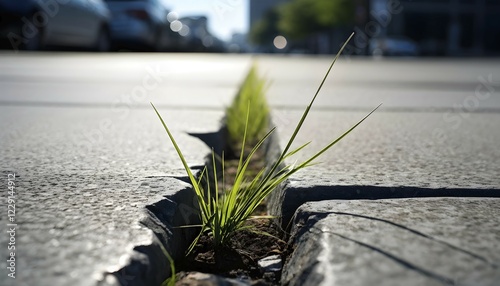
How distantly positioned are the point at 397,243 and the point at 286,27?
43.9 meters

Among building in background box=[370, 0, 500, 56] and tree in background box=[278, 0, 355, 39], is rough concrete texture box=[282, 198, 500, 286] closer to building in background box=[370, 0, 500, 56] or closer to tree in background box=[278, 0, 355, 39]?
tree in background box=[278, 0, 355, 39]

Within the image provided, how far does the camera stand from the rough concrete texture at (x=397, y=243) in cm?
54

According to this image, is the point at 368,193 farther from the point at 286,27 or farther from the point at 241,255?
the point at 286,27

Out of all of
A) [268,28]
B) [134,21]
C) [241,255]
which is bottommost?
[241,255]

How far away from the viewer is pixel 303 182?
2.94 ft

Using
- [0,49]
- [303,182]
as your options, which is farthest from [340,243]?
[0,49]

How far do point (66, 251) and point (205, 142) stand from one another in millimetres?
797

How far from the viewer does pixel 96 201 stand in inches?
31.0

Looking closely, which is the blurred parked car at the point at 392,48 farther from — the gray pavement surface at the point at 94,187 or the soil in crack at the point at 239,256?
the soil in crack at the point at 239,256

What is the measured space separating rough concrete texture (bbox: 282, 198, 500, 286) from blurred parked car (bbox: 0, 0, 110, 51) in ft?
20.2

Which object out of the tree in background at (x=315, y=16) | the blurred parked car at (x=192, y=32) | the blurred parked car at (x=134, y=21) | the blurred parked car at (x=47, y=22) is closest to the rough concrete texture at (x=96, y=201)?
the blurred parked car at (x=47, y=22)

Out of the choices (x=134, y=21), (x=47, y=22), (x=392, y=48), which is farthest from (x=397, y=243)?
(x=392, y=48)

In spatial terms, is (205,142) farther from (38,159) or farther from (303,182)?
(303,182)

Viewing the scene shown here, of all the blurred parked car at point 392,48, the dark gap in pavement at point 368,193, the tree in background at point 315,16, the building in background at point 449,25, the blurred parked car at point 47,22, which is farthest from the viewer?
the building in background at point 449,25
